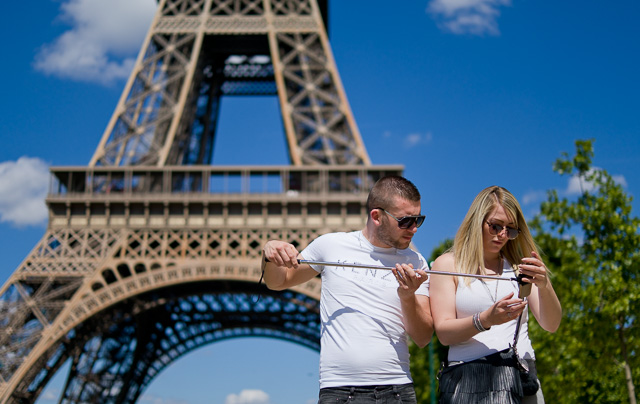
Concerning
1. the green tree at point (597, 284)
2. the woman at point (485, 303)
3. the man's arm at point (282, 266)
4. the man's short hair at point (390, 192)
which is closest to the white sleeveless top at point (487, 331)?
the woman at point (485, 303)

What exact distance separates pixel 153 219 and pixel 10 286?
15.0 ft

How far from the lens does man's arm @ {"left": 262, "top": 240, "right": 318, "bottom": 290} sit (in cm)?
382

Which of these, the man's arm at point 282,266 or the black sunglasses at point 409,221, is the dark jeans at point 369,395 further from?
the black sunglasses at point 409,221

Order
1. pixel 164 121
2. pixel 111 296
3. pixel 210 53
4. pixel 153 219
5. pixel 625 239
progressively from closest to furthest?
pixel 625 239 < pixel 111 296 < pixel 153 219 < pixel 164 121 < pixel 210 53

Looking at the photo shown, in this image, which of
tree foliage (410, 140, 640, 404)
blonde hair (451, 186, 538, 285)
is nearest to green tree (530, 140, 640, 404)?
tree foliage (410, 140, 640, 404)

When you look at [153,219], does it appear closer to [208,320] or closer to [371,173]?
[371,173]

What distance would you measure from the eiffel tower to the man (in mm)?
17924

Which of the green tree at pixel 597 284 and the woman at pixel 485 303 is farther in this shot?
the green tree at pixel 597 284

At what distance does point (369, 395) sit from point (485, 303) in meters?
0.75

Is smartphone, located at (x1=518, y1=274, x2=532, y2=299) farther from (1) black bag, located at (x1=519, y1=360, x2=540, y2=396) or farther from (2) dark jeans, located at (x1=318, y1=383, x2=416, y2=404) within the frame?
(2) dark jeans, located at (x1=318, y1=383, x2=416, y2=404)

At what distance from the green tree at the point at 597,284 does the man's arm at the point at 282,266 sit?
364 inches

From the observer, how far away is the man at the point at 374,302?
12.4 ft

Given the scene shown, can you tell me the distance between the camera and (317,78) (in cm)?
2680

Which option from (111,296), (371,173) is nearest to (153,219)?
(111,296)
